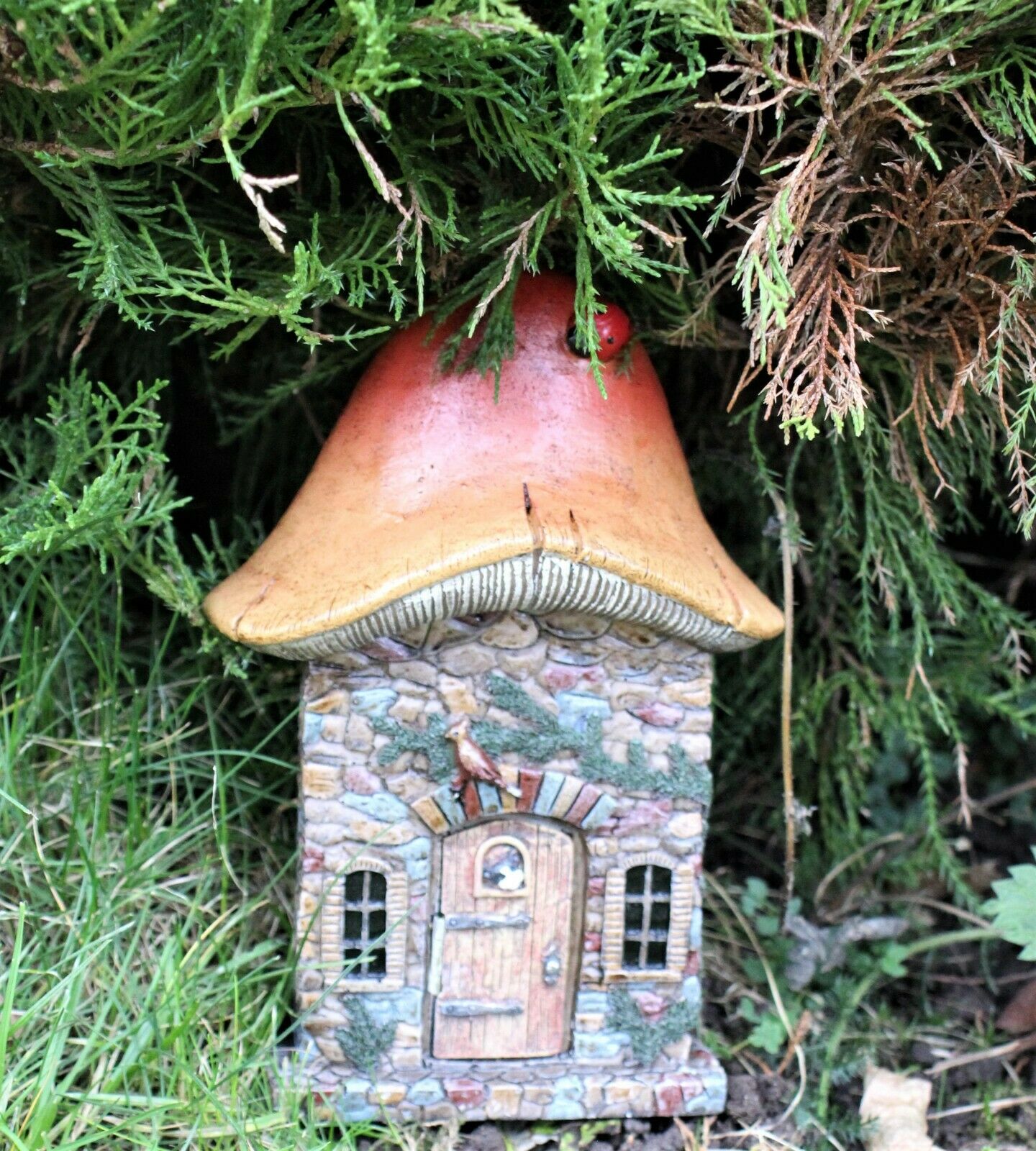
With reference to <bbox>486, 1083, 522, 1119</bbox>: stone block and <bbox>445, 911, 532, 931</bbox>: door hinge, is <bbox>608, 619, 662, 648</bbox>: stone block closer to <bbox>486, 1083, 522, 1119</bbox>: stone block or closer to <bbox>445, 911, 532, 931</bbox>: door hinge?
<bbox>445, 911, 532, 931</bbox>: door hinge

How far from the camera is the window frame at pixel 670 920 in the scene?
266cm

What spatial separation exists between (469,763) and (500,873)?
0.29 m

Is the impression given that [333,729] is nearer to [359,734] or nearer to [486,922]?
[359,734]

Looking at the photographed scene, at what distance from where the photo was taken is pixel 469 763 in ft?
8.20

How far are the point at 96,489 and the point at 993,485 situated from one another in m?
2.26

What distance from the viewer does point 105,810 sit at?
279cm

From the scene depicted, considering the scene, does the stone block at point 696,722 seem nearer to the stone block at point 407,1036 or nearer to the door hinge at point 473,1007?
the door hinge at point 473,1007

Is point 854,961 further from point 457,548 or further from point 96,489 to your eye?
point 96,489

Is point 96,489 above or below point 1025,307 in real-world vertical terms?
below

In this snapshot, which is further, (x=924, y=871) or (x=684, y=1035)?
(x=924, y=871)

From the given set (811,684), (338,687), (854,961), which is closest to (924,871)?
(854,961)

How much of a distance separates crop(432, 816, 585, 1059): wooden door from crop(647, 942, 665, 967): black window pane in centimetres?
18

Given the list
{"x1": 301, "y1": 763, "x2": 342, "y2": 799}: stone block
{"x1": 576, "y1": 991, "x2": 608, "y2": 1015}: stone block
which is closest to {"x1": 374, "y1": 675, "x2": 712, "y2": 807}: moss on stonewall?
{"x1": 301, "y1": 763, "x2": 342, "y2": 799}: stone block

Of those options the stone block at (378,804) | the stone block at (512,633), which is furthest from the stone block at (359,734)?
the stone block at (512,633)
